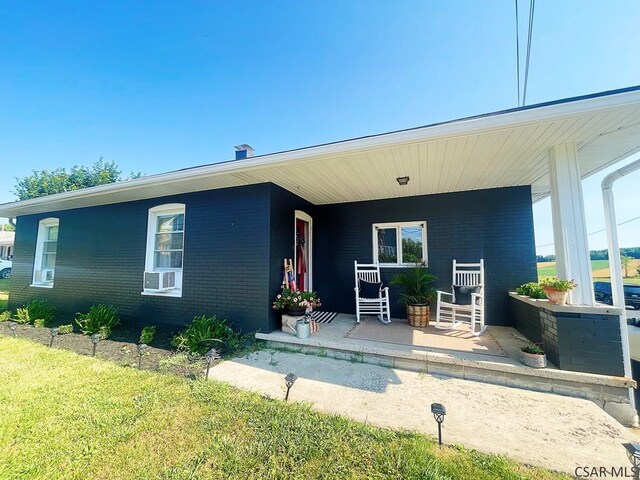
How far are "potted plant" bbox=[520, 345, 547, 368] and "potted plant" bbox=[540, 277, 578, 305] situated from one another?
571 millimetres

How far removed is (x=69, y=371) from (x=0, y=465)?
1685 millimetres

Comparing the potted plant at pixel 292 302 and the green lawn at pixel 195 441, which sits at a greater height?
the potted plant at pixel 292 302

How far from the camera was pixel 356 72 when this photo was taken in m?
5.43

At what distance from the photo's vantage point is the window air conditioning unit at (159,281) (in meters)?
4.82

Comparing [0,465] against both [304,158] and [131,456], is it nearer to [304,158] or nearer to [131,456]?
[131,456]

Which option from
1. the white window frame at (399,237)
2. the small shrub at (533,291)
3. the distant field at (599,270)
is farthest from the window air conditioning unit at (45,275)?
the distant field at (599,270)

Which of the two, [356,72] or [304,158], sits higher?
[356,72]

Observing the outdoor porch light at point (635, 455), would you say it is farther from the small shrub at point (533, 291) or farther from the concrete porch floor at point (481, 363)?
the small shrub at point (533, 291)

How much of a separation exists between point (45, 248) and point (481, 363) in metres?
10.2

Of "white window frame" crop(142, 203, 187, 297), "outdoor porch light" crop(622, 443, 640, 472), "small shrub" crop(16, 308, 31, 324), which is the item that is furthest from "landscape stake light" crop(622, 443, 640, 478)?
"small shrub" crop(16, 308, 31, 324)

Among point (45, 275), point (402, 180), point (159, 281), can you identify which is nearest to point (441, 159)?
point (402, 180)

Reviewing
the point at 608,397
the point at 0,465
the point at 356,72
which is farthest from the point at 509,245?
the point at 0,465

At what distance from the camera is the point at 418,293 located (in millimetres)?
4613

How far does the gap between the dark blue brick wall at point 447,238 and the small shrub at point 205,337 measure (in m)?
2.38
